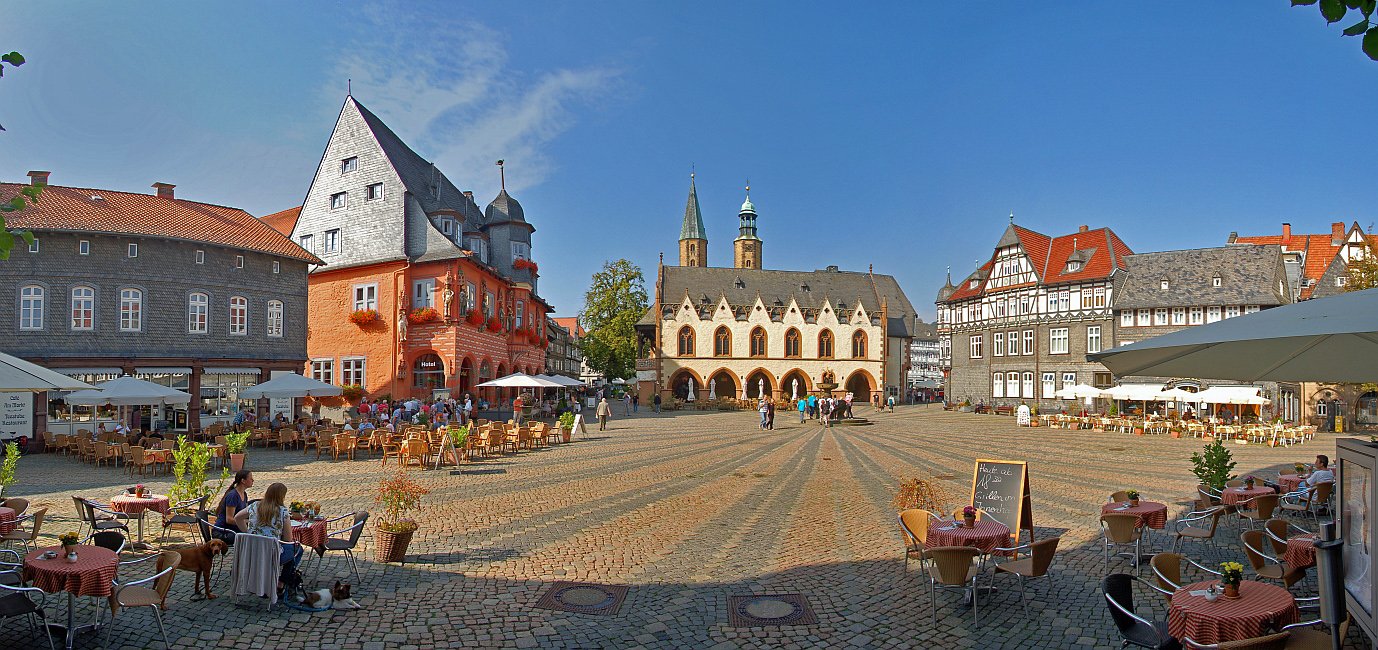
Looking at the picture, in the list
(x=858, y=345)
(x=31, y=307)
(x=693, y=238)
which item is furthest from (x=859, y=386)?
(x=31, y=307)

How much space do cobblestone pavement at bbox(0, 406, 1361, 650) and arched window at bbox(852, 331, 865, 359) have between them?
43704 millimetres

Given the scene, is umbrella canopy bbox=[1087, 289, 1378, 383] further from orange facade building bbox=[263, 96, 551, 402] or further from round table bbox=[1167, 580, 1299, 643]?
orange facade building bbox=[263, 96, 551, 402]

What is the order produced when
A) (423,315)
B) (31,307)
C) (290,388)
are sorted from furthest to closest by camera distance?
(423,315), (31,307), (290,388)

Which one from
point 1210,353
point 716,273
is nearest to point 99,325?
point 1210,353

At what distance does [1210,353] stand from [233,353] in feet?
99.3

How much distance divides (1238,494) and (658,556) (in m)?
8.33

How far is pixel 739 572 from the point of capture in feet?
29.7

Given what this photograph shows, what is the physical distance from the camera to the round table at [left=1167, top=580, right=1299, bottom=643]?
5.31 meters

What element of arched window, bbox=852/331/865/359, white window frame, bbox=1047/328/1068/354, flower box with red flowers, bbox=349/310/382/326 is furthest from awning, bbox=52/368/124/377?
arched window, bbox=852/331/865/359

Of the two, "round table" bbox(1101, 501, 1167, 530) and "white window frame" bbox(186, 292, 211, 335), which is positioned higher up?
"white window frame" bbox(186, 292, 211, 335)

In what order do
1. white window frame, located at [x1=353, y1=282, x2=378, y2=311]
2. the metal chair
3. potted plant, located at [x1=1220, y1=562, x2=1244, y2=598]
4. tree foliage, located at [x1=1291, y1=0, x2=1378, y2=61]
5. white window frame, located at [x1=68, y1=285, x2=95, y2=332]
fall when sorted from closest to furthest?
tree foliage, located at [x1=1291, y1=0, x2=1378, y2=61], potted plant, located at [x1=1220, y1=562, x2=1244, y2=598], the metal chair, white window frame, located at [x1=68, y1=285, x2=95, y2=332], white window frame, located at [x1=353, y1=282, x2=378, y2=311]

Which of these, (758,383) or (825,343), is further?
(825,343)

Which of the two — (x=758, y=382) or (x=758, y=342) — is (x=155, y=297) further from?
(x=758, y=382)

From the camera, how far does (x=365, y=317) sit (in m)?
34.3
